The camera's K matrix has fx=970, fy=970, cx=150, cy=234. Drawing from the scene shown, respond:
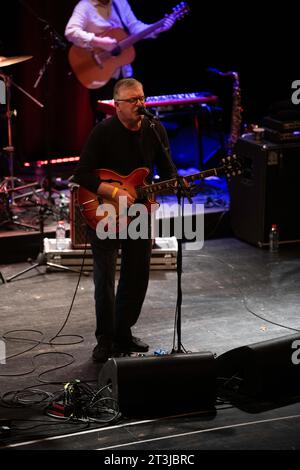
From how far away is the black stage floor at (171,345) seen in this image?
5.38m

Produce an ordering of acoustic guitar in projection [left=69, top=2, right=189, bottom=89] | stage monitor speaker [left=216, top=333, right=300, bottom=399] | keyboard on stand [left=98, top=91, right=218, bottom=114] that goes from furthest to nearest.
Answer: acoustic guitar in projection [left=69, top=2, right=189, bottom=89], keyboard on stand [left=98, top=91, right=218, bottom=114], stage monitor speaker [left=216, top=333, right=300, bottom=399]

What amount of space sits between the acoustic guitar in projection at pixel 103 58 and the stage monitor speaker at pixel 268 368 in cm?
500

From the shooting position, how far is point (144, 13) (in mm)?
11250

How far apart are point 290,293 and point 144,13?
4.50 m

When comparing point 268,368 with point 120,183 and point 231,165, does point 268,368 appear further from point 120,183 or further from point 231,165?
point 120,183

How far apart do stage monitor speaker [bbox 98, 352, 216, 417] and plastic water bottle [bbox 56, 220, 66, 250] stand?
3.43 metres

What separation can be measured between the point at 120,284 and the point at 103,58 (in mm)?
4089

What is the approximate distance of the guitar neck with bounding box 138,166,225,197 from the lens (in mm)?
6072

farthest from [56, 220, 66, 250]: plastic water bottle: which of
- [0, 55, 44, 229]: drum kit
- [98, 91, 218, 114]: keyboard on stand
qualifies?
[98, 91, 218, 114]: keyboard on stand

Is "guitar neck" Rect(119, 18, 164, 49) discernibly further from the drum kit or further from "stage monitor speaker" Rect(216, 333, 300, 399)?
"stage monitor speaker" Rect(216, 333, 300, 399)

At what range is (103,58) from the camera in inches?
401

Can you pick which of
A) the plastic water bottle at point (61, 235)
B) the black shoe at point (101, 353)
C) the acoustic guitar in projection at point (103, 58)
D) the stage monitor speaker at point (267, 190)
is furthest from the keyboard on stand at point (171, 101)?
the black shoe at point (101, 353)

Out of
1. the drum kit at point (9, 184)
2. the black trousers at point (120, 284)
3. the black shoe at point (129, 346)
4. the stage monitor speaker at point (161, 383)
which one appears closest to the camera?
the stage monitor speaker at point (161, 383)

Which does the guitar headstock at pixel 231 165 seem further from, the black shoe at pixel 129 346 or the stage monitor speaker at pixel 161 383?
the black shoe at pixel 129 346
